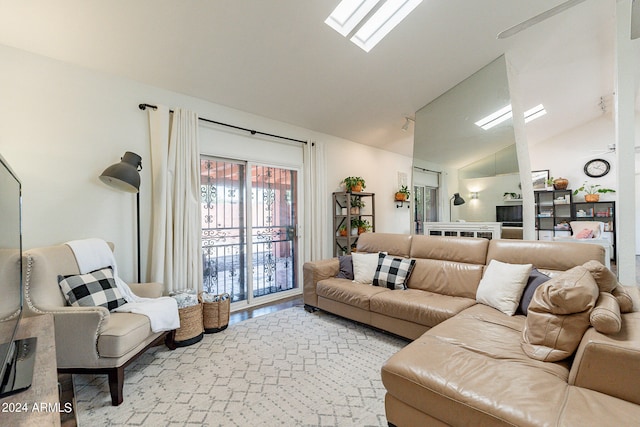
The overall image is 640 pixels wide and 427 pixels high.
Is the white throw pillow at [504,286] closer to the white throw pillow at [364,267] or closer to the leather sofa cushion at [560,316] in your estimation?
the leather sofa cushion at [560,316]

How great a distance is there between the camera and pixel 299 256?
169 inches

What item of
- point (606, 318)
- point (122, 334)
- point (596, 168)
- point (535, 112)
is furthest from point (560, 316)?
point (596, 168)

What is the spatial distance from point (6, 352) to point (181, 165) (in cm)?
217

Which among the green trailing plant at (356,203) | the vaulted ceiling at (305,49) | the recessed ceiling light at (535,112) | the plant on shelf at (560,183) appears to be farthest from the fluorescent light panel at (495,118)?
the plant on shelf at (560,183)

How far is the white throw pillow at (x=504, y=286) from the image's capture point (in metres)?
2.17

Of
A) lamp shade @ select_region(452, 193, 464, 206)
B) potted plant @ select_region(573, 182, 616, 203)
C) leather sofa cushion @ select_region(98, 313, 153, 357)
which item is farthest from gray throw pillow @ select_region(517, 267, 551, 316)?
potted plant @ select_region(573, 182, 616, 203)

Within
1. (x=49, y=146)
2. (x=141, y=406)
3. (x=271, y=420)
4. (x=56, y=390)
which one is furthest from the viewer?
(x=49, y=146)

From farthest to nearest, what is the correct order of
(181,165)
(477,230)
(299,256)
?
(299,256) < (477,230) < (181,165)

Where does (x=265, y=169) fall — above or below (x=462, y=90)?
below

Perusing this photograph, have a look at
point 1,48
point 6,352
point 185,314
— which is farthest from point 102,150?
point 6,352

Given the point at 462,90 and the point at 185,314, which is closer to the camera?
the point at 185,314

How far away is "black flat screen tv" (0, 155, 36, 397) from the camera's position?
1071 millimetres

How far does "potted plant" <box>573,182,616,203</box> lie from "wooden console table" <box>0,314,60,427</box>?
9.23 m

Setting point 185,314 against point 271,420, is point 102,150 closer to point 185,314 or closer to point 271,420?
point 185,314
